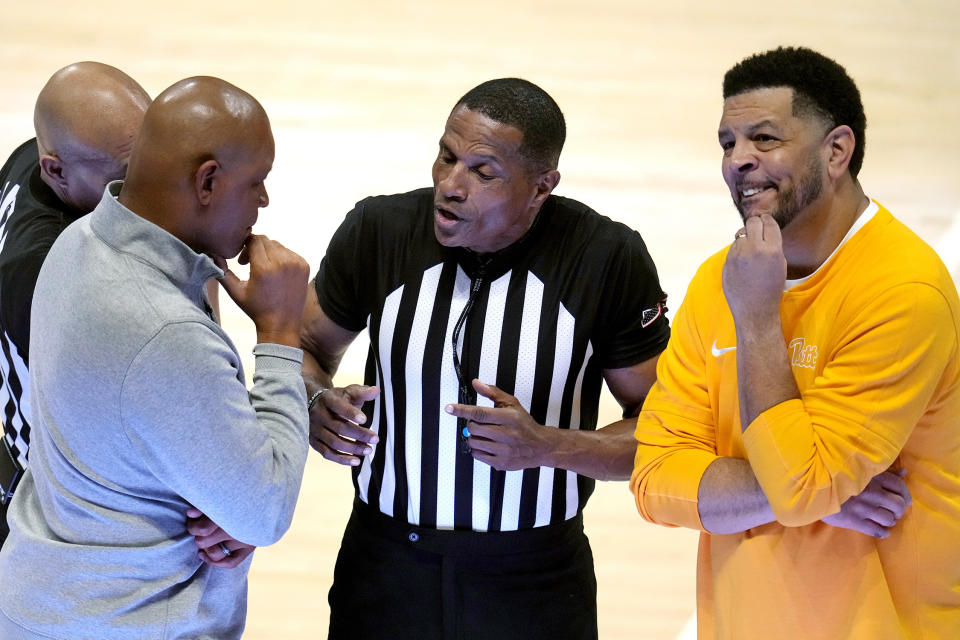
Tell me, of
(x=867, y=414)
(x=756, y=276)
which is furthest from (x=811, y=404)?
(x=756, y=276)

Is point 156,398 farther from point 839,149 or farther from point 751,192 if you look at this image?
point 839,149

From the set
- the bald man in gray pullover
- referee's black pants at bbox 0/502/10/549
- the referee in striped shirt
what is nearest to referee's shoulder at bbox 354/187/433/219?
the referee in striped shirt

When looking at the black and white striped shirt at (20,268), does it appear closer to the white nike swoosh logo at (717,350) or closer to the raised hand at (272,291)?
the raised hand at (272,291)

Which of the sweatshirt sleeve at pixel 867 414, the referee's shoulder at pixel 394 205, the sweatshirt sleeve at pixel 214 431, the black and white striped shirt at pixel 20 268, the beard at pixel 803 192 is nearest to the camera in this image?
the sweatshirt sleeve at pixel 214 431

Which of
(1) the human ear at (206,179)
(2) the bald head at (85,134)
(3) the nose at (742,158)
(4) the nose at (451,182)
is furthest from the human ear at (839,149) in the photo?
(2) the bald head at (85,134)

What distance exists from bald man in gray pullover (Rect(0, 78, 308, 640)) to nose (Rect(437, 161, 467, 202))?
46cm

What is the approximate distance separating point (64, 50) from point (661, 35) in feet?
7.96

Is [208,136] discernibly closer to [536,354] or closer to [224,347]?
[224,347]

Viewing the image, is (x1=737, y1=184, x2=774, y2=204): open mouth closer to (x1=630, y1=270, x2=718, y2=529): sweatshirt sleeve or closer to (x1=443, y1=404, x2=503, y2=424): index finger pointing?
(x1=630, y1=270, x2=718, y2=529): sweatshirt sleeve

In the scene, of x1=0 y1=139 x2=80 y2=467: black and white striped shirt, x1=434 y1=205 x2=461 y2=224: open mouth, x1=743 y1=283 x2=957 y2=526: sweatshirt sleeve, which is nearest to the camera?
x1=743 y1=283 x2=957 y2=526: sweatshirt sleeve

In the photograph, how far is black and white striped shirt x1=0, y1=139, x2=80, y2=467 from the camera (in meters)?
1.76

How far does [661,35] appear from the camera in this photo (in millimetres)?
4641

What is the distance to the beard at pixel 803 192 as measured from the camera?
1.54 meters

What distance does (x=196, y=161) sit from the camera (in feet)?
4.42
